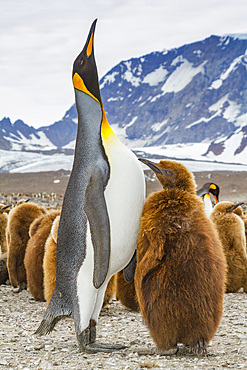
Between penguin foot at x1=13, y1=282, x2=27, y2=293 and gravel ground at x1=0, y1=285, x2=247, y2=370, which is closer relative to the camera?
gravel ground at x1=0, y1=285, x2=247, y2=370

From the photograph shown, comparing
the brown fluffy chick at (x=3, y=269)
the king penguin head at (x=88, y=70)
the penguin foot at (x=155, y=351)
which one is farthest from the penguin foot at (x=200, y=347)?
the brown fluffy chick at (x=3, y=269)

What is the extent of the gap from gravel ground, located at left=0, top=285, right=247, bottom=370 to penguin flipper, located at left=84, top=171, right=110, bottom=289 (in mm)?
469

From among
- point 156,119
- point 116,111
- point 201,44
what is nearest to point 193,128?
point 156,119

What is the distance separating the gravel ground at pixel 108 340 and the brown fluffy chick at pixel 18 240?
2.97ft

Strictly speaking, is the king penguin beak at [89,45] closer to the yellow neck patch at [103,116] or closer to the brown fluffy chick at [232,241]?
the yellow neck patch at [103,116]

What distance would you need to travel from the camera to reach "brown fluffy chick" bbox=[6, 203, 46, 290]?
6.08m

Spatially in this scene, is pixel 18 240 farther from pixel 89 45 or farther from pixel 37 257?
pixel 89 45

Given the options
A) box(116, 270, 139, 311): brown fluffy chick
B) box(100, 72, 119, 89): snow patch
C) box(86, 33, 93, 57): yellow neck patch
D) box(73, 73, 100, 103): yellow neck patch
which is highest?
box(100, 72, 119, 89): snow patch

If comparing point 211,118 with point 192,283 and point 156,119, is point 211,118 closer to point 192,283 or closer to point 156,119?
point 156,119

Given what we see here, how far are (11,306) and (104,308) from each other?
1.05 m

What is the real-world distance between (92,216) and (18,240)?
10.8 ft

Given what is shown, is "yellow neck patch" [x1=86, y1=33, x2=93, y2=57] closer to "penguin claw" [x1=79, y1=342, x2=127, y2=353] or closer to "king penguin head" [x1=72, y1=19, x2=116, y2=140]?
"king penguin head" [x1=72, y1=19, x2=116, y2=140]

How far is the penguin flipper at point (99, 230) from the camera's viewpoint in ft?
9.77

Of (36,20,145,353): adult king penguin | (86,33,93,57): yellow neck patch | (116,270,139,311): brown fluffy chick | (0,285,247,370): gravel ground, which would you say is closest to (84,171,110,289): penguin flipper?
(36,20,145,353): adult king penguin
